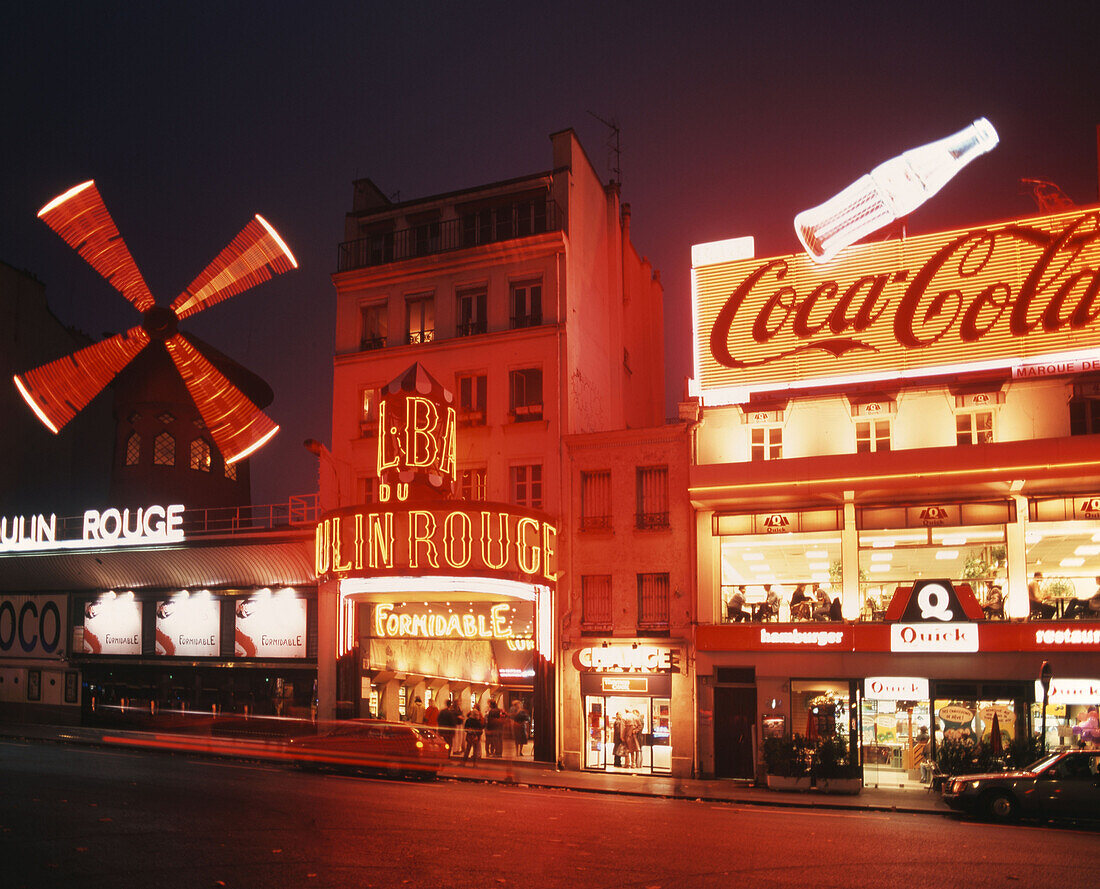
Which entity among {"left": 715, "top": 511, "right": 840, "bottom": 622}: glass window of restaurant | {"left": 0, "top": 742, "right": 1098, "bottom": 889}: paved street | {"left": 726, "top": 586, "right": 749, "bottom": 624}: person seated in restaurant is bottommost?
{"left": 0, "top": 742, "right": 1098, "bottom": 889}: paved street

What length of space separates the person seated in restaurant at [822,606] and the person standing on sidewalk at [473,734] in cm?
898

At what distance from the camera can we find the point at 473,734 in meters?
26.2

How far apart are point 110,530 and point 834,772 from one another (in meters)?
25.8

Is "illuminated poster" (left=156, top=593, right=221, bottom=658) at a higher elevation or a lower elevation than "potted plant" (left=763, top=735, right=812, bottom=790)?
higher

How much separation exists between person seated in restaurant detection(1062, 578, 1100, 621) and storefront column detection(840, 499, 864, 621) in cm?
448

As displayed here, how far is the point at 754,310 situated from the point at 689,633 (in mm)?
8975

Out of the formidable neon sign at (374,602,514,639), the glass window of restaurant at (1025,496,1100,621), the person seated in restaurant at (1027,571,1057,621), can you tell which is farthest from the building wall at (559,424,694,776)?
the glass window of restaurant at (1025,496,1100,621)

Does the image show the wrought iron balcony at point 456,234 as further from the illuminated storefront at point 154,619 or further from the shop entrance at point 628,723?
the shop entrance at point 628,723

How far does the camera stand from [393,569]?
26219 millimetres

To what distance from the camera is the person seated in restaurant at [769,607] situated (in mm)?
25812

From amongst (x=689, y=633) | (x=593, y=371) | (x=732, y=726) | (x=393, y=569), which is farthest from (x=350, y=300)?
(x=732, y=726)

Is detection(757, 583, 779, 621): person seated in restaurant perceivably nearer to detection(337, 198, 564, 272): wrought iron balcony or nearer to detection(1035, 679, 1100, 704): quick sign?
detection(1035, 679, 1100, 704): quick sign

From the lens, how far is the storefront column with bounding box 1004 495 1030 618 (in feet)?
77.2

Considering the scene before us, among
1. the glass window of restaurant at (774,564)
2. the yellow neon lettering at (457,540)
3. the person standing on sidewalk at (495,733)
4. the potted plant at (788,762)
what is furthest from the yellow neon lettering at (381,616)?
the potted plant at (788,762)
